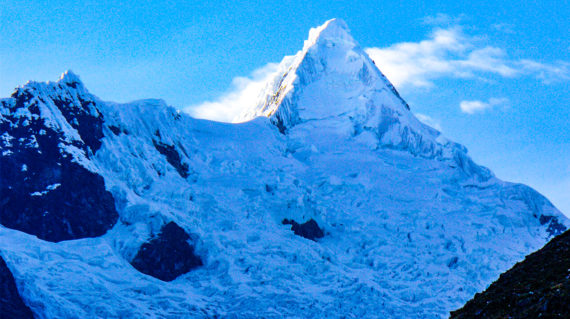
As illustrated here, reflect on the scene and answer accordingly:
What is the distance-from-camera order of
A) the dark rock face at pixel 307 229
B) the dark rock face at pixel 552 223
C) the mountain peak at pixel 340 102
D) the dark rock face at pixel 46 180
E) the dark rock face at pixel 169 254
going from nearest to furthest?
the dark rock face at pixel 169 254 → the dark rock face at pixel 46 180 → the dark rock face at pixel 307 229 → the dark rock face at pixel 552 223 → the mountain peak at pixel 340 102

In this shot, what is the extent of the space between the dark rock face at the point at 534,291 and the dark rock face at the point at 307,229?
7363 cm

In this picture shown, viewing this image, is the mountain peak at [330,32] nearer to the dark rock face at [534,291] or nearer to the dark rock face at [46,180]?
the dark rock face at [46,180]

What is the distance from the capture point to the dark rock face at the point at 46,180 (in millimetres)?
85000

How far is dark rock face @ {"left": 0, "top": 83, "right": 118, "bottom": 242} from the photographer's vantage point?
279 ft

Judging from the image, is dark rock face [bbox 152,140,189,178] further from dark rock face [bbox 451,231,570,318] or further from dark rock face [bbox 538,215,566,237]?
dark rock face [bbox 451,231,570,318]

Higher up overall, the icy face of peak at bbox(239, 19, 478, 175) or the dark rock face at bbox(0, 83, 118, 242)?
the icy face of peak at bbox(239, 19, 478, 175)

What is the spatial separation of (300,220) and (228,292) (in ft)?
60.3

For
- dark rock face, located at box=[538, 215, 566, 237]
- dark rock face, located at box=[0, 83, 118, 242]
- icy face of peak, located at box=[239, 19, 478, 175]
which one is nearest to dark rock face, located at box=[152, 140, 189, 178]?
dark rock face, located at box=[0, 83, 118, 242]

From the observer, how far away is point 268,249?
83.9 m

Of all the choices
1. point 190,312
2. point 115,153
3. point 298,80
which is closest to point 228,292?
point 190,312

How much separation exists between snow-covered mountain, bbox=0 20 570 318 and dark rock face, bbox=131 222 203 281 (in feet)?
0.53

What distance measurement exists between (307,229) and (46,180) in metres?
32.4

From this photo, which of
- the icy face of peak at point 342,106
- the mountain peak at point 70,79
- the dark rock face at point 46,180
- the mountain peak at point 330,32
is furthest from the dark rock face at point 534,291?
the mountain peak at point 330,32

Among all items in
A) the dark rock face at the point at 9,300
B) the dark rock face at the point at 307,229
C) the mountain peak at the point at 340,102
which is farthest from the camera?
the mountain peak at the point at 340,102
